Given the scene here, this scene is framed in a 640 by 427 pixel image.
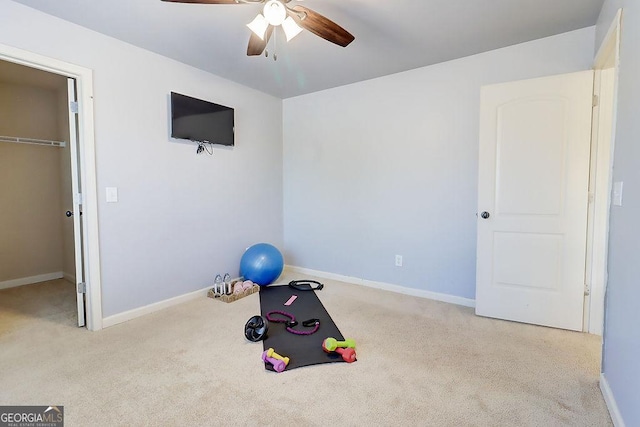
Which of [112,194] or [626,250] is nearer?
[626,250]

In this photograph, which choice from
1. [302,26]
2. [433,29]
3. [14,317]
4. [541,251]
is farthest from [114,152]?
[541,251]

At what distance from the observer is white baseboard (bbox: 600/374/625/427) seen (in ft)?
4.68

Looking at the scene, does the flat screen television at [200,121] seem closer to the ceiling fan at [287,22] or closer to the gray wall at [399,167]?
the gray wall at [399,167]

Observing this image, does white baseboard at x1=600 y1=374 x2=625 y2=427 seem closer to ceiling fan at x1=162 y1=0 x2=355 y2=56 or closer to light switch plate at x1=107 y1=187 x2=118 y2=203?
ceiling fan at x1=162 y1=0 x2=355 y2=56

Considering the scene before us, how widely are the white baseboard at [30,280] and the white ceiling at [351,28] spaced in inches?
124

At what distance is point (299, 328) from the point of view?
2.54 metres

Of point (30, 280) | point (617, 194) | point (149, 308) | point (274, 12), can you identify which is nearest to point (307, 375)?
point (149, 308)

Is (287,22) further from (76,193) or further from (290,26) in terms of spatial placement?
(76,193)

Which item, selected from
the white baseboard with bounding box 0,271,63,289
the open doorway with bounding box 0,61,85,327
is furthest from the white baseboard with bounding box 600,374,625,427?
the white baseboard with bounding box 0,271,63,289

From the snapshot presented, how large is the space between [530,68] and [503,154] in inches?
32.2

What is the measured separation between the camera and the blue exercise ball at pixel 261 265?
11.3ft

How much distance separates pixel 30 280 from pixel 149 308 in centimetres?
214

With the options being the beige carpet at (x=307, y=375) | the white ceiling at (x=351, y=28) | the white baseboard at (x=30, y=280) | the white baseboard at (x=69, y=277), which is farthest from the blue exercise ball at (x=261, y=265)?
the white baseboard at (x=30, y=280)

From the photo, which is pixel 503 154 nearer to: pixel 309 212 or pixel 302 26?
pixel 302 26
